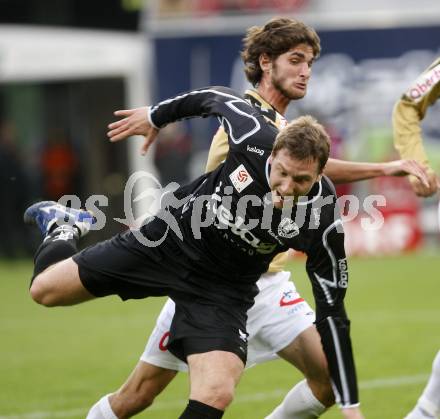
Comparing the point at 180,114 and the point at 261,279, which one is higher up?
the point at 180,114

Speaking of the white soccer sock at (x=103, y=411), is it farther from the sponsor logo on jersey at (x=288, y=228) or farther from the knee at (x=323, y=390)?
the sponsor logo on jersey at (x=288, y=228)

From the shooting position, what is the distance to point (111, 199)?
21609 millimetres

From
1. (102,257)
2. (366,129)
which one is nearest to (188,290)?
(102,257)

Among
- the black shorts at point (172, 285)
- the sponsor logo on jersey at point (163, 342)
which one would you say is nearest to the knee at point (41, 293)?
the black shorts at point (172, 285)

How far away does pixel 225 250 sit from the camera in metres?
5.65

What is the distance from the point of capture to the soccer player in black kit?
17.0 ft

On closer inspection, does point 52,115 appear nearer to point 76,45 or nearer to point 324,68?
point 76,45

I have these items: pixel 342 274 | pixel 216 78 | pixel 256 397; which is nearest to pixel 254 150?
pixel 342 274

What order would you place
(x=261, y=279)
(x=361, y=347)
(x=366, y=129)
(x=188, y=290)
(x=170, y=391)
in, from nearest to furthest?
(x=188, y=290), (x=261, y=279), (x=170, y=391), (x=361, y=347), (x=366, y=129)

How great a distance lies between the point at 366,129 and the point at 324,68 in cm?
131

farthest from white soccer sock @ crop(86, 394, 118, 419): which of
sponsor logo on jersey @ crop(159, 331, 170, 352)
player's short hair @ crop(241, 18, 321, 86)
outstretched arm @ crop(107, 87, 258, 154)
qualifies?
player's short hair @ crop(241, 18, 321, 86)

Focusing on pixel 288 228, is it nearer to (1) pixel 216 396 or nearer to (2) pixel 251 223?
(2) pixel 251 223

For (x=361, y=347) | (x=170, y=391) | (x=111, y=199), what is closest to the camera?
(x=170, y=391)

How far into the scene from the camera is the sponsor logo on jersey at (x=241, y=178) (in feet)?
18.0
